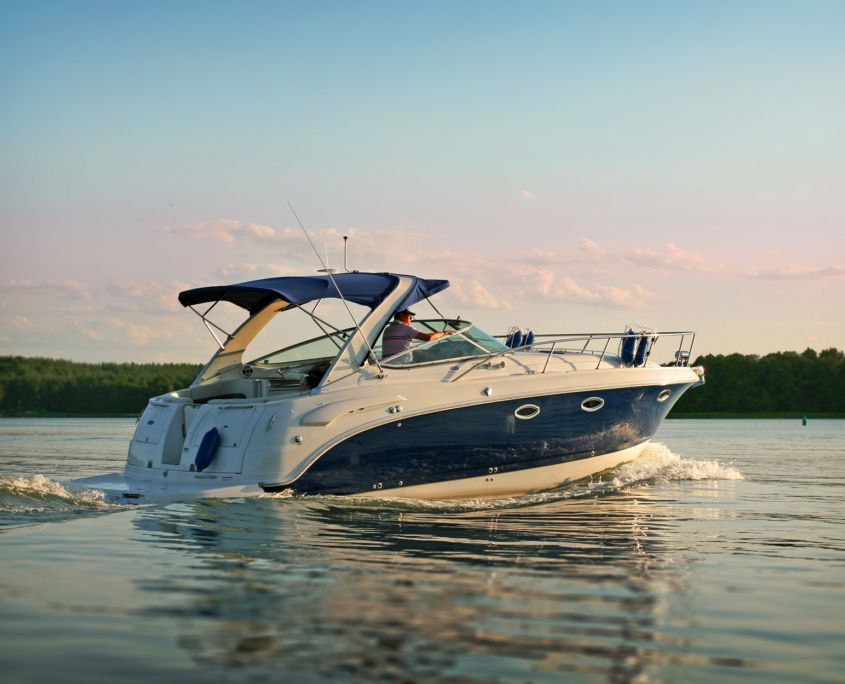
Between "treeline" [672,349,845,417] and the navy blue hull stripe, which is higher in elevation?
"treeline" [672,349,845,417]

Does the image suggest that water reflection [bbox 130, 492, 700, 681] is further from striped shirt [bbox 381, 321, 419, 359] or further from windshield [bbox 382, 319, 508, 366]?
striped shirt [bbox 381, 321, 419, 359]

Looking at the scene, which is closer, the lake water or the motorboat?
the lake water

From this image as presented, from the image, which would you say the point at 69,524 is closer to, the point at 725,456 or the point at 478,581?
the point at 478,581

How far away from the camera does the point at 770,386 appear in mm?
74812

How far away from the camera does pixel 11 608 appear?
5.52 m

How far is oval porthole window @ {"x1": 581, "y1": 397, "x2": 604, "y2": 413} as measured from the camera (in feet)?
39.9

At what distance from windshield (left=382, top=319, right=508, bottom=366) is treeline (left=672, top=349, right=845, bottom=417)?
2447 inches

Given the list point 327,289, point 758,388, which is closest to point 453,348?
point 327,289

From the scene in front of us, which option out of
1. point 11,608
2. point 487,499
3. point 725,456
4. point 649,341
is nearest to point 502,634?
point 11,608

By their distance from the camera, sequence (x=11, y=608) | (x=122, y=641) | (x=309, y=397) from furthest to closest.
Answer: (x=309, y=397)
(x=11, y=608)
(x=122, y=641)

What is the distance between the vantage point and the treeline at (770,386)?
73.4m

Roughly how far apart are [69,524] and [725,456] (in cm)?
1676

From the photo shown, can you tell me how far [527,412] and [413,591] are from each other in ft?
18.7

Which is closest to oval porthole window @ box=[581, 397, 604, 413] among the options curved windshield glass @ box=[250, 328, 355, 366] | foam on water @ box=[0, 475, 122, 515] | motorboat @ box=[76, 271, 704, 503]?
motorboat @ box=[76, 271, 704, 503]
